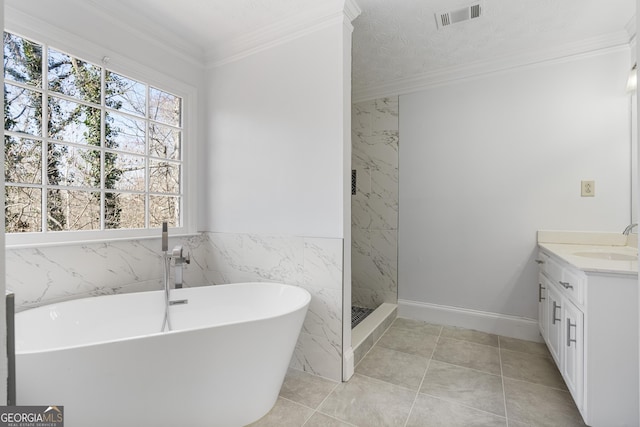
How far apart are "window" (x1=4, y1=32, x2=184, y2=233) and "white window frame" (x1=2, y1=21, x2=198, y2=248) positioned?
4cm

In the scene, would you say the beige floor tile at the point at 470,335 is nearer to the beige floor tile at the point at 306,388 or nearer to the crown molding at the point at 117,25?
the beige floor tile at the point at 306,388

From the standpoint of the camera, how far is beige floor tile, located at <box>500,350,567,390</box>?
190cm

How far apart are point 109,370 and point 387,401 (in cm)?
142

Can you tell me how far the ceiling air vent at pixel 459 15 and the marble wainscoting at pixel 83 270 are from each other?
8.19ft

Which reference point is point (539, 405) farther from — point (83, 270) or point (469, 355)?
point (83, 270)

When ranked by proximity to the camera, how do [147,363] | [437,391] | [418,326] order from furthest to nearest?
[418,326] → [437,391] → [147,363]

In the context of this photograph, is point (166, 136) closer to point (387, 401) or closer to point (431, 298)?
point (387, 401)

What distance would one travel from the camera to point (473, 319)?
2.68 metres

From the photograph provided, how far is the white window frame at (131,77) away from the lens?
161cm

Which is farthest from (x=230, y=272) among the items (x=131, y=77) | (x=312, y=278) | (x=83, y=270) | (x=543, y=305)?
(x=543, y=305)

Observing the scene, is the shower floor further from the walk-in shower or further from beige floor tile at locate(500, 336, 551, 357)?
beige floor tile at locate(500, 336, 551, 357)

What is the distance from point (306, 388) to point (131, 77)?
2.42 m

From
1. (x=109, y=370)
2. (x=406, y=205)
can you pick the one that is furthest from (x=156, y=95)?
(x=406, y=205)

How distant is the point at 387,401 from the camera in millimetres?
1698
